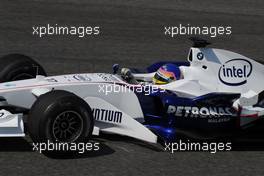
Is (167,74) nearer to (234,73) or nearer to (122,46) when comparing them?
(234,73)

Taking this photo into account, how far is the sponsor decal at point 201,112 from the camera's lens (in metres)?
7.84

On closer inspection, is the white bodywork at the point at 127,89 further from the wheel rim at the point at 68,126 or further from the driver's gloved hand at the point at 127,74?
the wheel rim at the point at 68,126

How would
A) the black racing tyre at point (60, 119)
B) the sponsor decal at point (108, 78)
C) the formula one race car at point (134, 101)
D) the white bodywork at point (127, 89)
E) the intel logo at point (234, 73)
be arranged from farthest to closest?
the intel logo at point (234, 73)
the sponsor decal at point (108, 78)
the white bodywork at point (127, 89)
the formula one race car at point (134, 101)
the black racing tyre at point (60, 119)

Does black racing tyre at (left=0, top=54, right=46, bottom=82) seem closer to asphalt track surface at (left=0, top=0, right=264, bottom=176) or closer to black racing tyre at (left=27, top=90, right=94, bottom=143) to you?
asphalt track surface at (left=0, top=0, right=264, bottom=176)

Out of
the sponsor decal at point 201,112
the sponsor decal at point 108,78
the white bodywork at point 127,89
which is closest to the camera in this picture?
the white bodywork at point 127,89

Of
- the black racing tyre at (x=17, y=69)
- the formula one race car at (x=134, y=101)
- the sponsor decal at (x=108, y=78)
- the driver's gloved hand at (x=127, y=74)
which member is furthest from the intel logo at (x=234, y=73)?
the black racing tyre at (x=17, y=69)

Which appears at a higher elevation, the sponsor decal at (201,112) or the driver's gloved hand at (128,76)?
the driver's gloved hand at (128,76)

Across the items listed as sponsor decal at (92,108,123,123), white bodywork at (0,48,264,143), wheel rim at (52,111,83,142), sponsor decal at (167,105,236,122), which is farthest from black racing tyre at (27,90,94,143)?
sponsor decal at (167,105,236,122)

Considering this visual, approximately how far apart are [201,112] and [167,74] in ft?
2.33

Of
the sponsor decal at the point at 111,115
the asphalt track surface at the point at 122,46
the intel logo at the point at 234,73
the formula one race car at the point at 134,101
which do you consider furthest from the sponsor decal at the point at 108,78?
the intel logo at the point at 234,73

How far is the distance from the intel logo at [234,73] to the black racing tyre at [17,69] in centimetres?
221

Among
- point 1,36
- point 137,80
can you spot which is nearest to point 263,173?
point 137,80

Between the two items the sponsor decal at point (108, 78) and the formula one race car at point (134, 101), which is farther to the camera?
the sponsor decal at point (108, 78)

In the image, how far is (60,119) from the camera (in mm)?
7141
